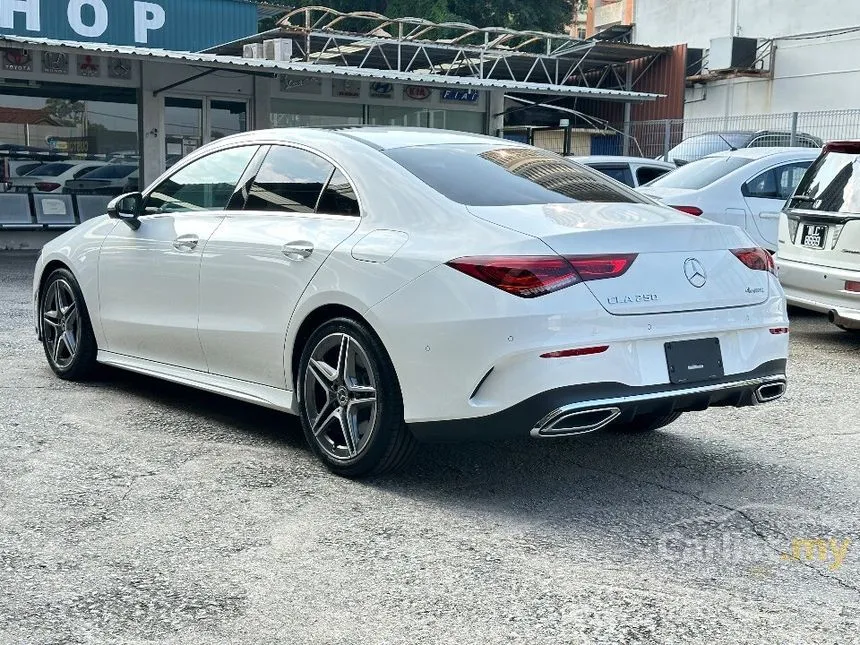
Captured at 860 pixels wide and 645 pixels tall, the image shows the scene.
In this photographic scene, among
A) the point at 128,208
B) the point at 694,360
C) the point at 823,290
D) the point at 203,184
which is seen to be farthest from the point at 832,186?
the point at 128,208

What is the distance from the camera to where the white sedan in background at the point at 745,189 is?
36.5 ft

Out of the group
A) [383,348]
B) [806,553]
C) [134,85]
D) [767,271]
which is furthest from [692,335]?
[134,85]

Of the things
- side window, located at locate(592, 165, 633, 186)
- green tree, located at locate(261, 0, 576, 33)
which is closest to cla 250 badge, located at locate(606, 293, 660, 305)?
side window, located at locate(592, 165, 633, 186)

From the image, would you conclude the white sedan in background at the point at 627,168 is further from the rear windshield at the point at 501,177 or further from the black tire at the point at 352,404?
the black tire at the point at 352,404

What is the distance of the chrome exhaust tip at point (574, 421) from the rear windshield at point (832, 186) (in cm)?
518

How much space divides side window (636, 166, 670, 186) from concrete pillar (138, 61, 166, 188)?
907cm

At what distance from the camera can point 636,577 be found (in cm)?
379

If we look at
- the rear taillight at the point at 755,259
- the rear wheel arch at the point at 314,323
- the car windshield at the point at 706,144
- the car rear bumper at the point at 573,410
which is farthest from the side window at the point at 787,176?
the car windshield at the point at 706,144

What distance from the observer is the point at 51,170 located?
1867cm

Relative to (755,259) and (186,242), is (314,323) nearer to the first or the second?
(186,242)

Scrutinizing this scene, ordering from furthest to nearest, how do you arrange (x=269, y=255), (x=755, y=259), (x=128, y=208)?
(x=128, y=208) → (x=269, y=255) → (x=755, y=259)

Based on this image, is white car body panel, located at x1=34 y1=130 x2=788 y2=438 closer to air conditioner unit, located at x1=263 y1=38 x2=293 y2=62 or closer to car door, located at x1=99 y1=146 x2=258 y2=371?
car door, located at x1=99 y1=146 x2=258 y2=371

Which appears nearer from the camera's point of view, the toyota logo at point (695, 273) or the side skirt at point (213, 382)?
the toyota logo at point (695, 273)

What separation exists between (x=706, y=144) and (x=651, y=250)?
16507 mm
